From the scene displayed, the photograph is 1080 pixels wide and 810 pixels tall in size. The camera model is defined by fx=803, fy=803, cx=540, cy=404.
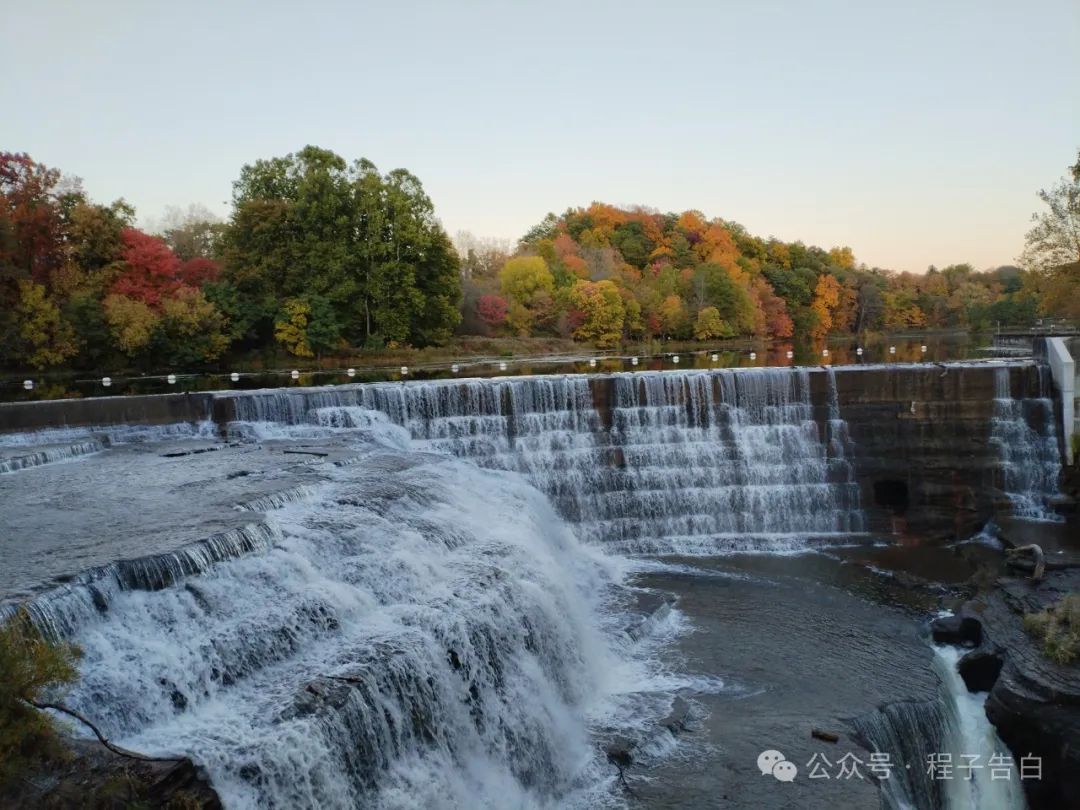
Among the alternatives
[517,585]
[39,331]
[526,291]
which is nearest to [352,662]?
[517,585]

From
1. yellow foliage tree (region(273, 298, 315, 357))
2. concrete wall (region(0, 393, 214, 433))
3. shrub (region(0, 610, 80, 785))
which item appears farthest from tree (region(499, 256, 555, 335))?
shrub (region(0, 610, 80, 785))

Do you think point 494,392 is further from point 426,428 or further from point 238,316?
point 238,316

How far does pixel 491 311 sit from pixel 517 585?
126 feet

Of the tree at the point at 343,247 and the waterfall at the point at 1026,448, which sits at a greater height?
the tree at the point at 343,247

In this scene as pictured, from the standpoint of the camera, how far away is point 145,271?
31609mm

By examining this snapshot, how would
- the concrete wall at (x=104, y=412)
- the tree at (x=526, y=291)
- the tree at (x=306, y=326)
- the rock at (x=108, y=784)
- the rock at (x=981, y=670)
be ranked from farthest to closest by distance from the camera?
the tree at (x=526, y=291) → the tree at (x=306, y=326) → the concrete wall at (x=104, y=412) → the rock at (x=981, y=670) → the rock at (x=108, y=784)

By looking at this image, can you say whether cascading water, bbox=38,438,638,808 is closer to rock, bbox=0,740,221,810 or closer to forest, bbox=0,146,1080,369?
rock, bbox=0,740,221,810

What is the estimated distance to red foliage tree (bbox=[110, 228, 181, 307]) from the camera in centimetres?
3077

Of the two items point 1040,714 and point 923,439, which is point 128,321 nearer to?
Result: point 923,439

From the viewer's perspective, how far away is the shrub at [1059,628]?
Result: 33.7 feet

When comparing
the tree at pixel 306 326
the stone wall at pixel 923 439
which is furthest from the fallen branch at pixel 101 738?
the tree at pixel 306 326

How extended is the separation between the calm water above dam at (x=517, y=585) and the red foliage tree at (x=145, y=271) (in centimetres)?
1394

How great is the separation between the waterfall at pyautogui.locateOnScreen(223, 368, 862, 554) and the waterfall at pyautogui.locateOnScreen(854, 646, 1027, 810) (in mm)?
8512

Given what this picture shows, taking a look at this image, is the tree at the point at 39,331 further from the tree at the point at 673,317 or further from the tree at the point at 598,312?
the tree at the point at 673,317
